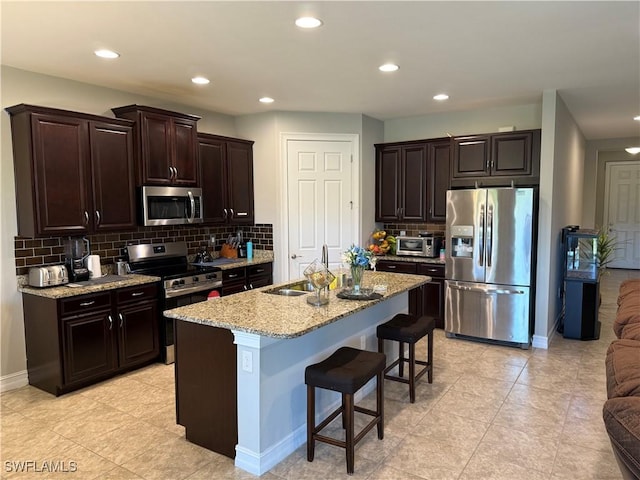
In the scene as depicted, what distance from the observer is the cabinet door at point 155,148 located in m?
4.26

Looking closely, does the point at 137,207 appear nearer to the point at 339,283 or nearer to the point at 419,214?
the point at 339,283

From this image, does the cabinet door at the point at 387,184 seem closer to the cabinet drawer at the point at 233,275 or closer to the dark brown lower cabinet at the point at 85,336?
the cabinet drawer at the point at 233,275

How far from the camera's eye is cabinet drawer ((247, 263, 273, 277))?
5.29 metres

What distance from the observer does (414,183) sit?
19.1 ft

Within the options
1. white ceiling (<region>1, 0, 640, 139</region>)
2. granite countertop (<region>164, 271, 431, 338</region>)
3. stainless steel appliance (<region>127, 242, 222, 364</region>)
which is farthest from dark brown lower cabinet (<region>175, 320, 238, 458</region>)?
white ceiling (<region>1, 0, 640, 139</region>)

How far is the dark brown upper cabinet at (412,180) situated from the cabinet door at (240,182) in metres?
1.75

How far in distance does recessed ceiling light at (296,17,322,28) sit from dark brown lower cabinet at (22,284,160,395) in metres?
2.69

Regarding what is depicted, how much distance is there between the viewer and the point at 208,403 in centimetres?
275

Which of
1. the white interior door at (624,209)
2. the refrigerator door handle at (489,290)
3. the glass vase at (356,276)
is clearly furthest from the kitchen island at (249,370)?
the white interior door at (624,209)

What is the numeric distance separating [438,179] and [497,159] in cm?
77

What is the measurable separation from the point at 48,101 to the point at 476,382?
14.8 ft

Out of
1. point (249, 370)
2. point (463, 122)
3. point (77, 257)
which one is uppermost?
point (463, 122)

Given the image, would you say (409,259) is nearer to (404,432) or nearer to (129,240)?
(404,432)

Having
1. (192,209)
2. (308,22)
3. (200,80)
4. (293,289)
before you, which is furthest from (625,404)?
(192,209)
